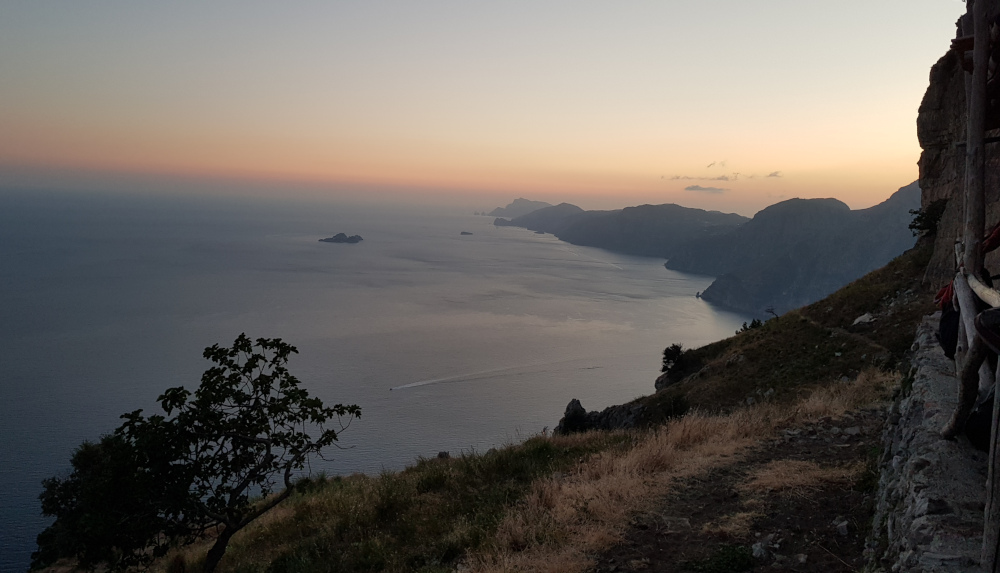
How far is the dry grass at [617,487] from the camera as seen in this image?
6156 millimetres

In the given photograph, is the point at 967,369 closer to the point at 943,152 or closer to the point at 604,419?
the point at 604,419

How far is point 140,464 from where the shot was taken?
31.6ft

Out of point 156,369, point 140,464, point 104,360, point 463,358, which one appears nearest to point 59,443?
point 156,369

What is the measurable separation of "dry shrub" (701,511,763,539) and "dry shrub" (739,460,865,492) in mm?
932

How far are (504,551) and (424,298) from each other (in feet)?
348

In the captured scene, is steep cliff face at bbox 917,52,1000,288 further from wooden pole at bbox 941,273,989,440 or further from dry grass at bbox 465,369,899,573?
wooden pole at bbox 941,273,989,440

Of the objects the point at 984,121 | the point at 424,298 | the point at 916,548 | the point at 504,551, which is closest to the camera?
the point at 916,548

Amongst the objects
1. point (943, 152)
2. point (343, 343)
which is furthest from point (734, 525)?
point (343, 343)

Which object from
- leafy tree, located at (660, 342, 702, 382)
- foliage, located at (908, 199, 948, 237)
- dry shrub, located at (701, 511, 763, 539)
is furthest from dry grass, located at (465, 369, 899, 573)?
leafy tree, located at (660, 342, 702, 382)

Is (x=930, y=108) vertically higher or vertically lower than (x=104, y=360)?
higher

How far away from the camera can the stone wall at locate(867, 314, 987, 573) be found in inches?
130

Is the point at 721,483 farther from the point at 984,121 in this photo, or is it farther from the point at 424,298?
the point at 424,298

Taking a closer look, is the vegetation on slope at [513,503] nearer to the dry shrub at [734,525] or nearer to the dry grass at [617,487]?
the dry grass at [617,487]

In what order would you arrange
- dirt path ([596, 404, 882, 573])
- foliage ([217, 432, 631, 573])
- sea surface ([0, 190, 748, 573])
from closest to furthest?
dirt path ([596, 404, 882, 573])
foliage ([217, 432, 631, 573])
sea surface ([0, 190, 748, 573])
